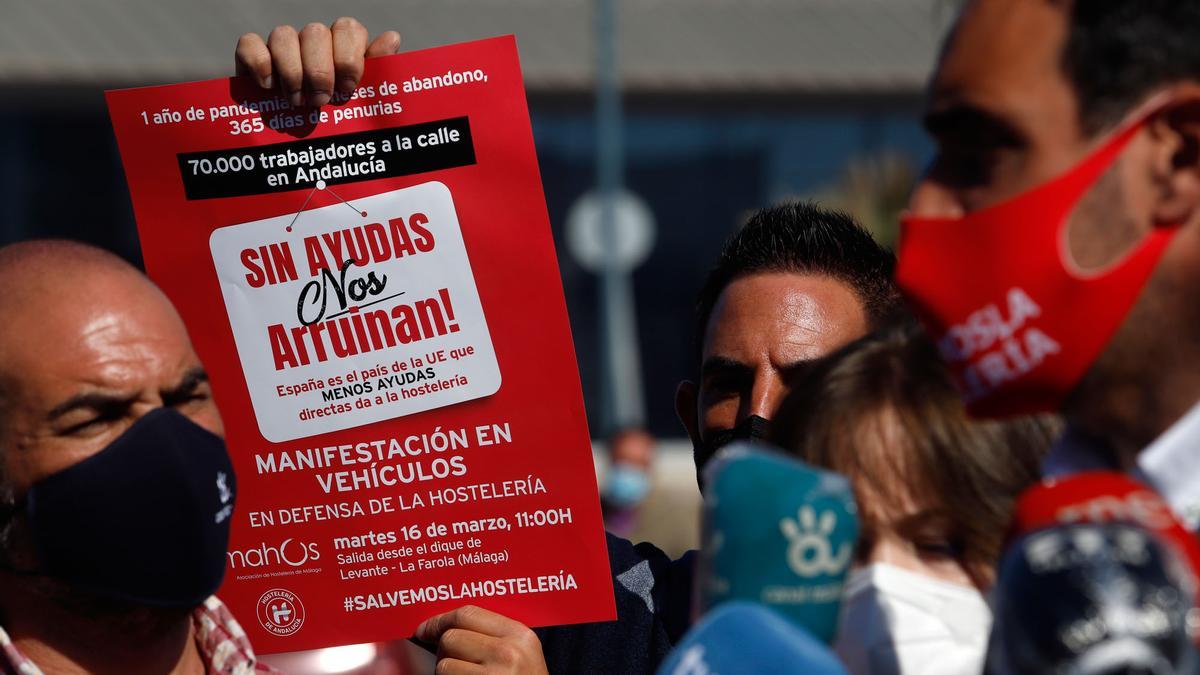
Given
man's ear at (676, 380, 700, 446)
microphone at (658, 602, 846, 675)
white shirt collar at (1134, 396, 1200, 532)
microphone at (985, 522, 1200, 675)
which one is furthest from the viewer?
man's ear at (676, 380, 700, 446)

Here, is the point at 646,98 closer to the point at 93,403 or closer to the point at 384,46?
the point at 384,46

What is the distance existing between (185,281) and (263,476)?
1.23 feet

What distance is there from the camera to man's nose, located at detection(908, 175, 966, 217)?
170 cm

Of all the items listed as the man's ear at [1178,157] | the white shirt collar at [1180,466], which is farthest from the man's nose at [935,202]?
the white shirt collar at [1180,466]

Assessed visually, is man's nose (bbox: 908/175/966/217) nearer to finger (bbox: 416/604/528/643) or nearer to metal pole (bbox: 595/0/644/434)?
finger (bbox: 416/604/528/643)

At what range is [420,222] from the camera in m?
2.51

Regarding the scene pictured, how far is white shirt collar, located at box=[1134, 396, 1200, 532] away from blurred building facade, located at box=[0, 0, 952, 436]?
13941mm

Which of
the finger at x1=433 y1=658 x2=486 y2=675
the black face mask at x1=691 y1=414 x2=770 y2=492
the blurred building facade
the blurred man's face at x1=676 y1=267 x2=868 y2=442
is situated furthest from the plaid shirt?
the blurred building facade

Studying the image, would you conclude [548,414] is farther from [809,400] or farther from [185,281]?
[185,281]

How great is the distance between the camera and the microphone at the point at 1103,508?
1.31 m

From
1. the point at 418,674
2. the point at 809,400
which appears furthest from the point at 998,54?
the point at 418,674

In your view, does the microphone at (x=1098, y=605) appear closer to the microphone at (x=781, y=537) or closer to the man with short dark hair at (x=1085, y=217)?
the microphone at (x=781, y=537)

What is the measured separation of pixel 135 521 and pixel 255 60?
822 mm

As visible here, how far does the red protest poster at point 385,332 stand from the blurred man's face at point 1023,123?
3.19 feet
